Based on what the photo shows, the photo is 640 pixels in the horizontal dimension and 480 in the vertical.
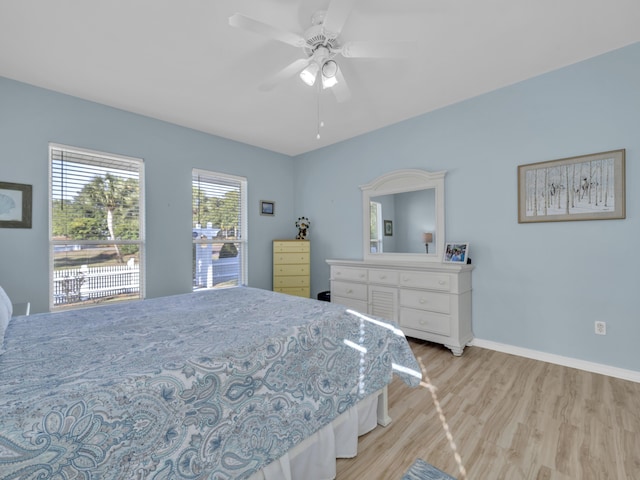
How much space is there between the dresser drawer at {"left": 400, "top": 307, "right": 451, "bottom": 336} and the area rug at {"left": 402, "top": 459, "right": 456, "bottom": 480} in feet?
5.29

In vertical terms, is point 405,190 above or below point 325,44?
below

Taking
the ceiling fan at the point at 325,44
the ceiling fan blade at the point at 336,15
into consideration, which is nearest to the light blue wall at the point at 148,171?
the ceiling fan at the point at 325,44

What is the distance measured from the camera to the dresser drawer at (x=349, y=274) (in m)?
3.56

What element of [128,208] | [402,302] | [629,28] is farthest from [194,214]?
[629,28]

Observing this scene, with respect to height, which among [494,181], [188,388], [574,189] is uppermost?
[494,181]

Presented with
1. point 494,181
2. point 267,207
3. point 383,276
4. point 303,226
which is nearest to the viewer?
point 494,181

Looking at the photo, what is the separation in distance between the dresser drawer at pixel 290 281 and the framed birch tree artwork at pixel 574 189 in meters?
2.88

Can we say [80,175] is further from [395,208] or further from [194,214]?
[395,208]

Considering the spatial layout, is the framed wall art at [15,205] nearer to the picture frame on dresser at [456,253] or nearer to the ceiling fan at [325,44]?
the ceiling fan at [325,44]

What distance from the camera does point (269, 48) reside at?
222cm

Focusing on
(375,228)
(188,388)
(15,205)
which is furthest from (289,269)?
(188,388)

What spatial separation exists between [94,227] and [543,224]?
4.54 metres

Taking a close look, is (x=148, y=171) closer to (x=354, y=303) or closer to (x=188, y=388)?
(x=354, y=303)

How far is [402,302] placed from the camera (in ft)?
10.5
